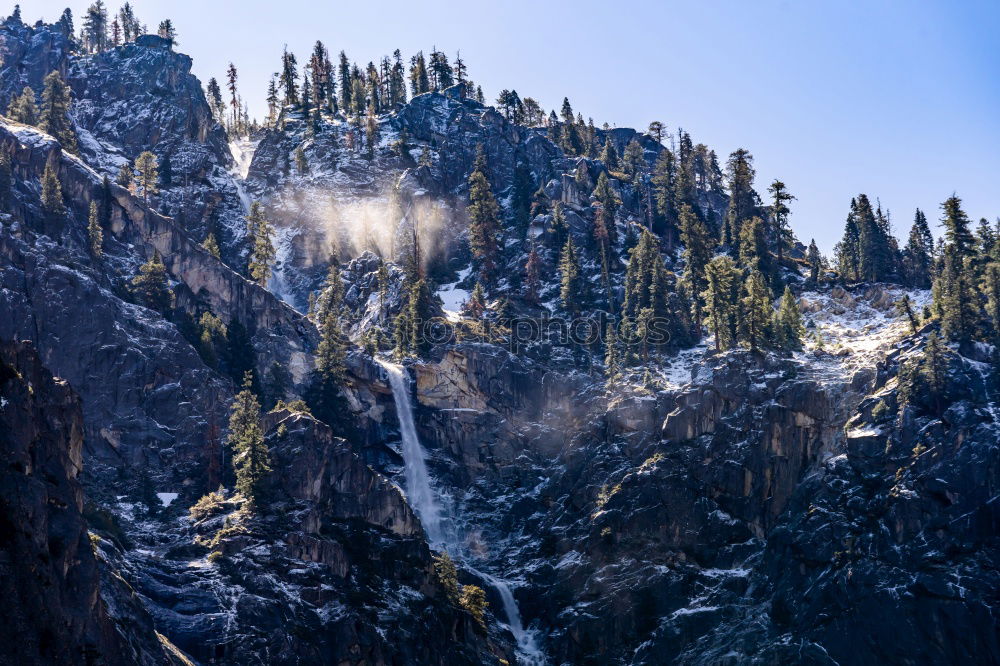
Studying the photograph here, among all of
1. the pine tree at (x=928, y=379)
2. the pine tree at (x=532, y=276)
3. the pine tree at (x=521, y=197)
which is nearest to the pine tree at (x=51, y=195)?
the pine tree at (x=532, y=276)

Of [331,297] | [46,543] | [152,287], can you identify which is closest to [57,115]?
[152,287]

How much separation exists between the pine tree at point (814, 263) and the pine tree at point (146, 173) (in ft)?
262

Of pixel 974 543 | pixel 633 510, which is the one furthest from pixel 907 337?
pixel 633 510

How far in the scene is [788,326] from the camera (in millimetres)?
119688

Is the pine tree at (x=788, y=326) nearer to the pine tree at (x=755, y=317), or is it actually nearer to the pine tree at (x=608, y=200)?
the pine tree at (x=755, y=317)

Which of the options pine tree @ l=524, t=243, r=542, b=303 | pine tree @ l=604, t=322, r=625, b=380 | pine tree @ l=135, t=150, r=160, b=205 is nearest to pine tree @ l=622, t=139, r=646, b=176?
pine tree @ l=524, t=243, r=542, b=303

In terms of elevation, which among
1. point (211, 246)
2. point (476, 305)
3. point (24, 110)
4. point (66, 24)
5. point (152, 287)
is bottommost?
point (476, 305)

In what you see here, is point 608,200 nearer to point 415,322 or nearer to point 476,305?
point 476,305

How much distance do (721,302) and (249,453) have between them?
173 feet

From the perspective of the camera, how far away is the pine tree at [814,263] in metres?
139

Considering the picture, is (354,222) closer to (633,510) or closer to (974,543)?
(633,510)

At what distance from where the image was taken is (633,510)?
356 ft

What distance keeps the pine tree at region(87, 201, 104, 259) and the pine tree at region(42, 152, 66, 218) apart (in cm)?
314

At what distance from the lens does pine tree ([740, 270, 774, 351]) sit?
117625 mm
